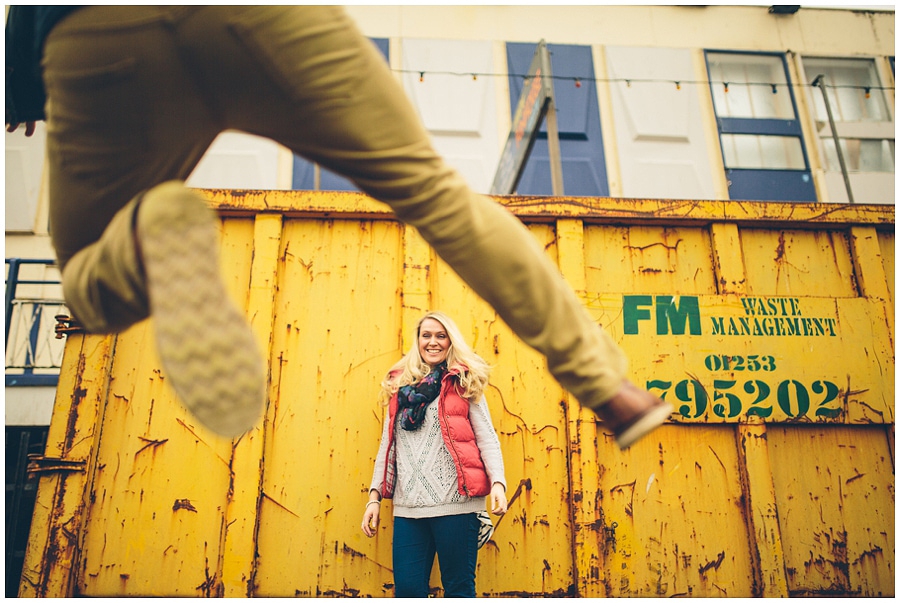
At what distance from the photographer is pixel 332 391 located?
2.82 metres

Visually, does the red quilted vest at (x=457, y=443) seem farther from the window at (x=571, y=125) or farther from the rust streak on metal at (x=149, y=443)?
the window at (x=571, y=125)

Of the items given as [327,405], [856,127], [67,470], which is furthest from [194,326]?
[856,127]

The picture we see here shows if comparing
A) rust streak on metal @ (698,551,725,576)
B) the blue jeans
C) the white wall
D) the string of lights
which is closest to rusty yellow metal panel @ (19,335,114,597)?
the blue jeans

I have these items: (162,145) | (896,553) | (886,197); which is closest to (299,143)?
(162,145)

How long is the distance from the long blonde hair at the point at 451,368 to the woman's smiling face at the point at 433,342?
2cm

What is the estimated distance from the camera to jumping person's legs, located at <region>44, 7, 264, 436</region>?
2.87 ft

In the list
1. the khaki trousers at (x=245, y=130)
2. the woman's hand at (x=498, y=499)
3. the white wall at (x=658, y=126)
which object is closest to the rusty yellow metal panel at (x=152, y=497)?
the woman's hand at (x=498, y=499)

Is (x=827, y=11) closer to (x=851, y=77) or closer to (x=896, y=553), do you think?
(x=851, y=77)

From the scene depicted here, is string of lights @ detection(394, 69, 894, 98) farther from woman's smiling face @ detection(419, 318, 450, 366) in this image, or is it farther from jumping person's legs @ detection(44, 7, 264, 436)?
jumping person's legs @ detection(44, 7, 264, 436)

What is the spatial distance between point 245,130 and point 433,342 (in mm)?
1702

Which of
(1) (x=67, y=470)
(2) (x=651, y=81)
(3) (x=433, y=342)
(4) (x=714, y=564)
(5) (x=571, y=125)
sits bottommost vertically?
(4) (x=714, y=564)

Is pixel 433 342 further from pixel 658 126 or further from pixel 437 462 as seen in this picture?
pixel 658 126

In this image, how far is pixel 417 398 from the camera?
251 centimetres

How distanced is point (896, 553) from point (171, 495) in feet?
10.7
